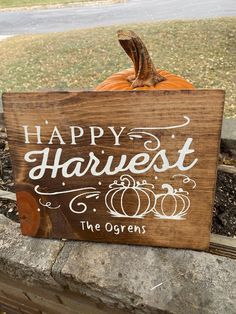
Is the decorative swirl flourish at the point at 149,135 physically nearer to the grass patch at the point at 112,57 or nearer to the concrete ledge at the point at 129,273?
the concrete ledge at the point at 129,273

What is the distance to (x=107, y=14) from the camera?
1055cm

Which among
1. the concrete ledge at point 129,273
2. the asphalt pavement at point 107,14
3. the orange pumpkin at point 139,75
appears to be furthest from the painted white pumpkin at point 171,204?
the asphalt pavement at point 107,14

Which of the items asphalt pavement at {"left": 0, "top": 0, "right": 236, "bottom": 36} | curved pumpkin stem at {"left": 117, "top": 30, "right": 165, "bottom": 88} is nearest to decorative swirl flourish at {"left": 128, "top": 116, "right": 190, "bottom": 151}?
curved pumpkin stem at {"left": 117, "top": 30, "right": 165, "bottom": 88}

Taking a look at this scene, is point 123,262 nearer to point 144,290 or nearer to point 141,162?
point 144,290

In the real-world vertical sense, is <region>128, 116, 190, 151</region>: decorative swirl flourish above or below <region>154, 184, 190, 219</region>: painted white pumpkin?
above

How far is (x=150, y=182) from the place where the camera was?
1.11 meters

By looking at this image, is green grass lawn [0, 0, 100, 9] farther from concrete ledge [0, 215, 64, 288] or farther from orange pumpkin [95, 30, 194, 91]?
concrete ledge [0, 215, 64, 288]

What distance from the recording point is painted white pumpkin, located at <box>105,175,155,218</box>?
113cm

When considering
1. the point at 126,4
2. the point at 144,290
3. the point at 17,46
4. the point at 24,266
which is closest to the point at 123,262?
the point at 144,290

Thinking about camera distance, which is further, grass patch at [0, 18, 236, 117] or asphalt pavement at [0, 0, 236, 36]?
asphalt pavement at [0, 0, 236, 36]

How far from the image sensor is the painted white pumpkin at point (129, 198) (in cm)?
113

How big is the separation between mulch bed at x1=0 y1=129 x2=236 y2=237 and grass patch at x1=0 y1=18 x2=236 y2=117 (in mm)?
1429

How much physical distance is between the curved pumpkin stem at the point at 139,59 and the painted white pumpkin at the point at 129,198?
16.8 inches

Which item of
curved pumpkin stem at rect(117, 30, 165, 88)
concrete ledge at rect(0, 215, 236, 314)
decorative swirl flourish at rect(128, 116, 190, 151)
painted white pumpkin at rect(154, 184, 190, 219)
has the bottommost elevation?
concrete ledge at rect(0, 215, 236, 314)
